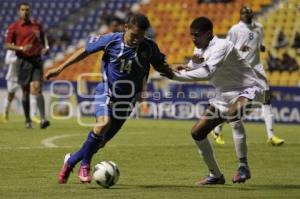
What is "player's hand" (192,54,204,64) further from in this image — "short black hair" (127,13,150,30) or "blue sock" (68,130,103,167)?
"blue sock" (68,130,103,167)

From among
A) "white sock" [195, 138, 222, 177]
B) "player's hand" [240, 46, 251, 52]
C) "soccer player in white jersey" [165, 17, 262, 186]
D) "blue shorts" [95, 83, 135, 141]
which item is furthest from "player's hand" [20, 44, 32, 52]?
"white sock" [195, 138, 222, 177]

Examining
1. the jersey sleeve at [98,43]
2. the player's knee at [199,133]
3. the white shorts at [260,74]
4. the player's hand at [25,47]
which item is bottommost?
the player's knee at [199,133]

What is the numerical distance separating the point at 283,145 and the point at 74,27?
2032 cm

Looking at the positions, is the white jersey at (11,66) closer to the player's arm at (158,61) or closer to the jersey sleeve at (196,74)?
the player's arm at (158,61)

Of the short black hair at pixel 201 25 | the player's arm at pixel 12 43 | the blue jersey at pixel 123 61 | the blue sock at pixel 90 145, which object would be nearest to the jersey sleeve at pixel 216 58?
the short black hair at pixel 201 25

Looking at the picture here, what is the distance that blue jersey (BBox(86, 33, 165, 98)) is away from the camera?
33.1 feet

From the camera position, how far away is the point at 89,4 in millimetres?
35844

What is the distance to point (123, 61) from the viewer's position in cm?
1011

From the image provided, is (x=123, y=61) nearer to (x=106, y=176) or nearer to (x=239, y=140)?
(x=106, y=176)

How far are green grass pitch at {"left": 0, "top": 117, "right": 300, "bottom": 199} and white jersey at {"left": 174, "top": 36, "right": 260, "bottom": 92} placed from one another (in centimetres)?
121

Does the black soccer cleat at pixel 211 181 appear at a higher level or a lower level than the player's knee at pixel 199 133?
lower

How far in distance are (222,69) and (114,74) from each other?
1291 mm

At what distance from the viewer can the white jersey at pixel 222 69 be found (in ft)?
32.4

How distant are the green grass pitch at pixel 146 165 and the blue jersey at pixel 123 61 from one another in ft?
3.78
